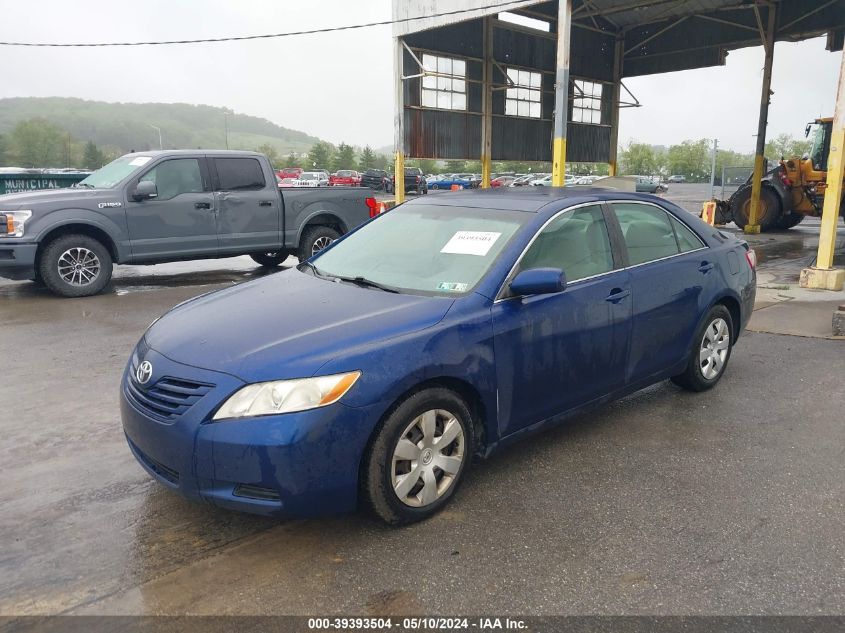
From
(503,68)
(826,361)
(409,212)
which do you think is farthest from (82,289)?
(503,68)

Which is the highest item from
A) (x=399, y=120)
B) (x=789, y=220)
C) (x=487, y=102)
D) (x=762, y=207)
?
(x=487, y=102)

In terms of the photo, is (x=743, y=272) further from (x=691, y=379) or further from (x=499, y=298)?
(x=499, y=298)

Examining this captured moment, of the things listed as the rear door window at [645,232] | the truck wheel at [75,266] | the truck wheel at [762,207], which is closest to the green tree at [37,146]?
the truck wheel at [762,207]

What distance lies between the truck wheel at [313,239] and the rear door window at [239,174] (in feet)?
3.40

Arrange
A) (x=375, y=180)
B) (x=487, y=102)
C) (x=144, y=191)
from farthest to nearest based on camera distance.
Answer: (x=375, y=180) < (x=487, y=102) < (x=144, y=191)

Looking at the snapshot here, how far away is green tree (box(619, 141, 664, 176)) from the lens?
105 meters

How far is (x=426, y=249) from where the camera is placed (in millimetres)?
3887

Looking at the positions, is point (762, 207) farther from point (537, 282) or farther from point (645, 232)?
point (537, 282)

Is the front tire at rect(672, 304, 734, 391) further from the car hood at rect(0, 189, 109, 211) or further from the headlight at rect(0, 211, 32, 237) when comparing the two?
the headlight at rect(0, 211, 32, 237)

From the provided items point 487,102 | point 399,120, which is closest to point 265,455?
point 399,120

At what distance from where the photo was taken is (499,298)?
3381 millimetres

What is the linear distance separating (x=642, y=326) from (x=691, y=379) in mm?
1011

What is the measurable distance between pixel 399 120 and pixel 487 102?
3.33 meters

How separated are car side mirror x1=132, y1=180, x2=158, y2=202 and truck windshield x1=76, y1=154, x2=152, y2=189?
0.37m
